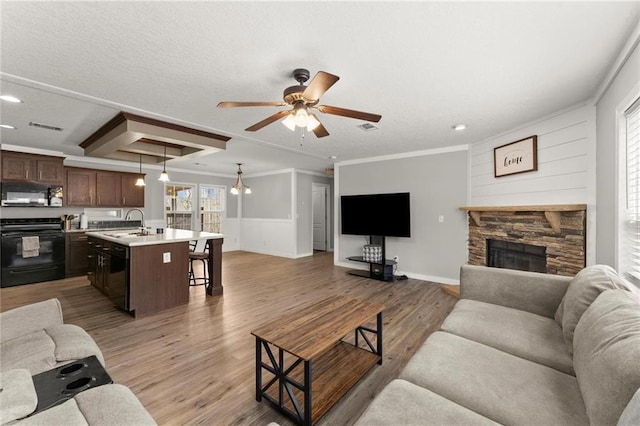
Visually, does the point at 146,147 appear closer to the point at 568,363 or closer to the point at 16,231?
the point at 16,231

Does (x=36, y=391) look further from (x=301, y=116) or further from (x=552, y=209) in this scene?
(x=552, y=209)

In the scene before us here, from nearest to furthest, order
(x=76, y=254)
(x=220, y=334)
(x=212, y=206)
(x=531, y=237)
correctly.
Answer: (x=220, y=334) < (x=531, y=237) < (x=76, y=254) < (x=212, y=206)

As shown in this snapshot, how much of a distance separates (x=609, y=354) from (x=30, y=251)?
721 centimetres

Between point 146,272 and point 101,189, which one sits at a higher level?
point 101,189

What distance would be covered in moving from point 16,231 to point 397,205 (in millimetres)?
6767

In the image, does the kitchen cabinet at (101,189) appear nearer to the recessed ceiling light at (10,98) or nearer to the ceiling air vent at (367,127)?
the recessed ceiling light at (10,98)

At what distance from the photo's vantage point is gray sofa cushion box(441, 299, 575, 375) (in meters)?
1.54

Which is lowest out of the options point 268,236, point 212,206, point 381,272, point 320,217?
point 381,272

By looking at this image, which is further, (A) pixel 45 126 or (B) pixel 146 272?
(A) pixel 45 126

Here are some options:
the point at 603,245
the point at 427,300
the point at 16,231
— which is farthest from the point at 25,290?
the point at 603,245

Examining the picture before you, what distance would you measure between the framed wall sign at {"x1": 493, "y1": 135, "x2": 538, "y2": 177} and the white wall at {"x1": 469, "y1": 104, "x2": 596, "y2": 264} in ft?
0.20

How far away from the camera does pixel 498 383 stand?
1.30 meters

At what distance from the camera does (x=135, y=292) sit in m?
3.26

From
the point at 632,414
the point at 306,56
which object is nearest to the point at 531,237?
the point at 632,414
